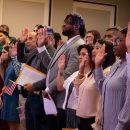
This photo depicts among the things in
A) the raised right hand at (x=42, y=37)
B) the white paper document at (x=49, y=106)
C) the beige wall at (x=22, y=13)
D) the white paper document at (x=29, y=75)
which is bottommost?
the white paper document at (x=49, y=106)

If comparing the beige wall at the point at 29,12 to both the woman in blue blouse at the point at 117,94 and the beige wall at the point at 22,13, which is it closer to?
the beige wall at the point at 22,13

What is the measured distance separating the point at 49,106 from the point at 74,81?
369 millimetres

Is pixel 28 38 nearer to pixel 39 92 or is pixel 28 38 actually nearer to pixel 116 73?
pixel 39 92

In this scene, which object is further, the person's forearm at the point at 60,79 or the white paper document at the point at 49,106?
the white paper document at the point at 49,106

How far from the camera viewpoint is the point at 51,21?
21.0ft

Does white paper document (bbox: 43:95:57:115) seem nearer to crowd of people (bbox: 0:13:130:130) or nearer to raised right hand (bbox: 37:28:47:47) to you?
crowd of people (bbox: 0:13:130:130)

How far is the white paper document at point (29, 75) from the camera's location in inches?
130

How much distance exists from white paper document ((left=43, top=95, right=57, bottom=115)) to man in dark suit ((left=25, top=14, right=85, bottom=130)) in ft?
0.14

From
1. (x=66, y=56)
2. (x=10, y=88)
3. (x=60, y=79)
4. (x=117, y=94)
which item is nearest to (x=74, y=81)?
(x=60, y=79)

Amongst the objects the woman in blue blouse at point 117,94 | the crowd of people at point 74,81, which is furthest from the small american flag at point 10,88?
the woman in blue blouse at point 117,94

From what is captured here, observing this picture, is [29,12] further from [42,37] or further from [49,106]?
[49,106]

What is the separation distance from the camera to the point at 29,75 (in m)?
3.32

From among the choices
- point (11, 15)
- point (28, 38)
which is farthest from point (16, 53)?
point (11, 15)

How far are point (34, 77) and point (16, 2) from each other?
3.14 metres
